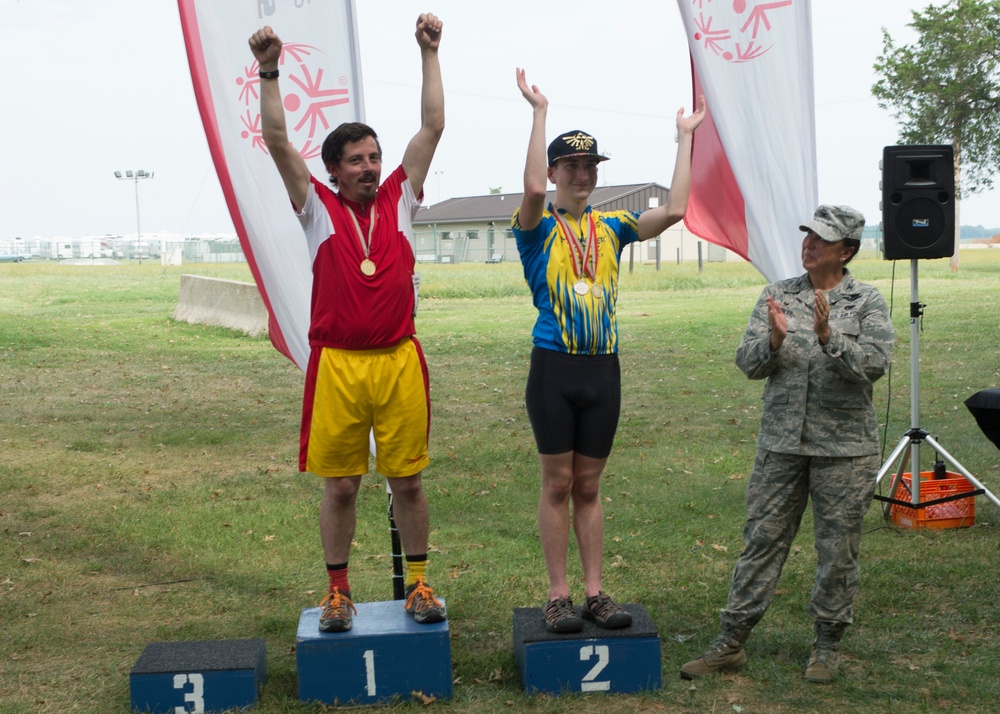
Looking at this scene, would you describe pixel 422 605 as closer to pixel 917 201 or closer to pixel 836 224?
pixel 836 224

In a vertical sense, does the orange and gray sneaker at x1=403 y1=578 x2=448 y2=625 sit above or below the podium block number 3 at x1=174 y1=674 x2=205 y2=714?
above

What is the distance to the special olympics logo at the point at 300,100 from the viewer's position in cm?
527

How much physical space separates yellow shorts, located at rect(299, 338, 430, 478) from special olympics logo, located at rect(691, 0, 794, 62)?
9.26 feet

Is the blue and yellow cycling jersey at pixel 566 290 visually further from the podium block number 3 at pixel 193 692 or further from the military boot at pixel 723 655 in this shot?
the podium block number 3 at pixel 193 692

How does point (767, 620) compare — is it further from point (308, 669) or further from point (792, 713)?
point (308, 669)

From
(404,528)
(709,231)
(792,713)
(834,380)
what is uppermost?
(709,231)

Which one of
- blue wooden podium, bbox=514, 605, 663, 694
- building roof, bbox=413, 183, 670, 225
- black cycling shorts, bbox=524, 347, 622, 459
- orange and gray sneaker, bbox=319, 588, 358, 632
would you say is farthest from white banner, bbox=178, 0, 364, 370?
building roof, bbox=413, 183, 670, 225

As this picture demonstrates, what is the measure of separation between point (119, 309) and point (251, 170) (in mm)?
21082

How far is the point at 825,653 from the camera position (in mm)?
4215

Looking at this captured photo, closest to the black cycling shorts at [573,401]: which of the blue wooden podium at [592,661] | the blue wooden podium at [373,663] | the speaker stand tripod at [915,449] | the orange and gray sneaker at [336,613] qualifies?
the blue wooden podium at [592,661]

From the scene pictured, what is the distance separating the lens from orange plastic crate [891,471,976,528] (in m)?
6.39

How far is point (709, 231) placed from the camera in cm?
581

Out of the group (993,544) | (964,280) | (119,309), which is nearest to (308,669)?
(993,544)

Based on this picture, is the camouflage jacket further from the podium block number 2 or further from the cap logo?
the podium block number 2
